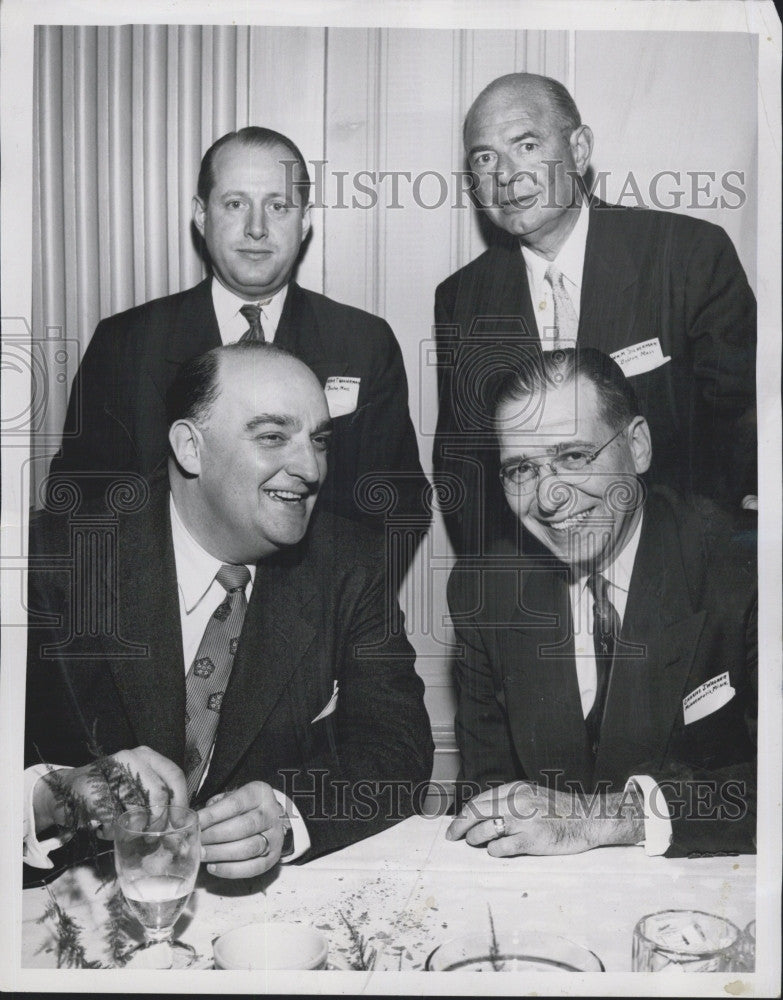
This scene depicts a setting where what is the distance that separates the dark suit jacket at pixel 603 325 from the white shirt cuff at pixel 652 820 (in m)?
0.46

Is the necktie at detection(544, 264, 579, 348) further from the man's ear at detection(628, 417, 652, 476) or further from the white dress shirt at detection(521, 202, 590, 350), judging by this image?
the man's ear at detection(628, 417, 652, 476)

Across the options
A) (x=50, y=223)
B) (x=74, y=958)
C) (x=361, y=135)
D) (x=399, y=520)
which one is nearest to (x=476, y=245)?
(x=361, y=135)

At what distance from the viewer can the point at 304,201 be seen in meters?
1.74

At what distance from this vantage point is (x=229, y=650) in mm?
1766

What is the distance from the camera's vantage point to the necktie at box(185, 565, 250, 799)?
1766 millimetres

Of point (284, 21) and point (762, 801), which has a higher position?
point (284, 21)

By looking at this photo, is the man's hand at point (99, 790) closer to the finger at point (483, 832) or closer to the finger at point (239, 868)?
the finger at point (239, 868)

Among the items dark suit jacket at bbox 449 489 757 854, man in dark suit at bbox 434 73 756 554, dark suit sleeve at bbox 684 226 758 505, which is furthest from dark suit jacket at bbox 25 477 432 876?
dark suit sleeve at bbox 684 226 758 505

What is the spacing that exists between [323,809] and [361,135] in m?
1.07

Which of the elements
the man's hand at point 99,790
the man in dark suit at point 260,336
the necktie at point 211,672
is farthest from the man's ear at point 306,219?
the man's hand at point 99,790

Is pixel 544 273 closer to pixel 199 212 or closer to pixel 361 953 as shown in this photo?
pixel 199 212

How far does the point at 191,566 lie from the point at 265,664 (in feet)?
0.64

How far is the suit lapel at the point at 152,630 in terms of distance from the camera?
1.76 m

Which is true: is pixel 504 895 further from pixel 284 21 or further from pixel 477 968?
pixel 284 21
